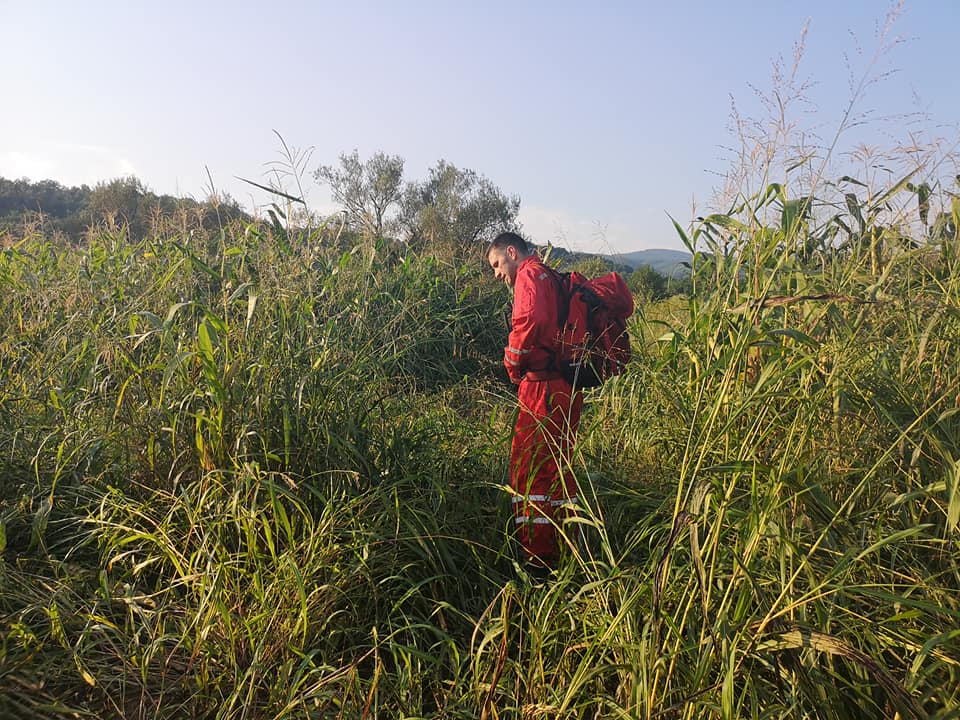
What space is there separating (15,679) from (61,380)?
1.67 m

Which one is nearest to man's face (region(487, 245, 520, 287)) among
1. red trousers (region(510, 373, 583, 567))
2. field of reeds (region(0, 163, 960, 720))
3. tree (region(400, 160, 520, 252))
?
red trousers (region(510, 373, 583, 567))

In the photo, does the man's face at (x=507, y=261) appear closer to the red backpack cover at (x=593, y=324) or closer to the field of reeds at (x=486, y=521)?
the red backpack cover at (x=593, y=324)

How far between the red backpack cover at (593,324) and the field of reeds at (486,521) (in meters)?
0.29

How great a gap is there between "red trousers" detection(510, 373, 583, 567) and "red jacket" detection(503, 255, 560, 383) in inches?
3.8

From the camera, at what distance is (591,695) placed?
1953mm

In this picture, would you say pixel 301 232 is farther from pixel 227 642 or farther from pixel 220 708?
pixel 220 708

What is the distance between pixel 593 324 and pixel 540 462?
0.90 metres

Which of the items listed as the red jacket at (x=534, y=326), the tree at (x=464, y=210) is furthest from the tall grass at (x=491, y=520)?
the tree at (x=464, y=210)

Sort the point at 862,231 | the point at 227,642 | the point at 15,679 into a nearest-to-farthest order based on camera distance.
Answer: the point at 15,679, the point at 227,642, the point at 862,231

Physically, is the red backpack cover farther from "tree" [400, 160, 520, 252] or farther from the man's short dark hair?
"tree" [400, 160, 520, 252]

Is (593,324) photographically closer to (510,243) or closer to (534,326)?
(534,326)

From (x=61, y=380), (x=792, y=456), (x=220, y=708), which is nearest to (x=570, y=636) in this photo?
(x=792, y=456)

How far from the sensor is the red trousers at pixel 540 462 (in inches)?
111

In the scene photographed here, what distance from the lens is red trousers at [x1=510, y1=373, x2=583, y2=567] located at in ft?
9.29
